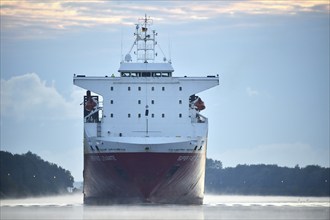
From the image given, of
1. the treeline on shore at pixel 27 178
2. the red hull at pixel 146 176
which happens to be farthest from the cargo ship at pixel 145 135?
the treeline on shore at pixel 27 178

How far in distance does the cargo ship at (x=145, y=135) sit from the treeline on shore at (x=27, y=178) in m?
20.2

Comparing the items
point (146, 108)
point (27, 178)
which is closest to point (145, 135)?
point (146, 108)

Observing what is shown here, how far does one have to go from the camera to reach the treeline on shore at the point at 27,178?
512ft

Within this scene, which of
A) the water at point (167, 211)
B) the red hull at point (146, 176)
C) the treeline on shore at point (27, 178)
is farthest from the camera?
the treeline on shore at point (27, 178)

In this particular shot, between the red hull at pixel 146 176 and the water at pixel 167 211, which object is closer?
the water at pixel 167 211

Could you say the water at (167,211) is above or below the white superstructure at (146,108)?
below

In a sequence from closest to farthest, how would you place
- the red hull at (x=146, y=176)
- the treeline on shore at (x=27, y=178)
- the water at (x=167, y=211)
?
1. the water at (x=167, y=211)
2. the red hull at (x=146, y=176)
3. the treeline on shore at (x=27, y=178)

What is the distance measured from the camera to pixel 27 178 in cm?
17112

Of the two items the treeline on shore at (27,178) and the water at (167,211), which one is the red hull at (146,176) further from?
the treeline on shore at (27,178)

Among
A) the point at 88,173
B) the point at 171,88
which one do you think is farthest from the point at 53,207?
the point at 171,88

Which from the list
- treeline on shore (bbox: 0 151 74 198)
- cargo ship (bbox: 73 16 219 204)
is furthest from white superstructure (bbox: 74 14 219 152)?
treeline on shore (bbox: 0 151 74 198)

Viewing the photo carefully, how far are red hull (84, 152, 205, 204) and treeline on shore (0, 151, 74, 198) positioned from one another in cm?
2065

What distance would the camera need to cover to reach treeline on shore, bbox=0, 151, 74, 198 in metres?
156

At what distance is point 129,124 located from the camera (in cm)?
12825
